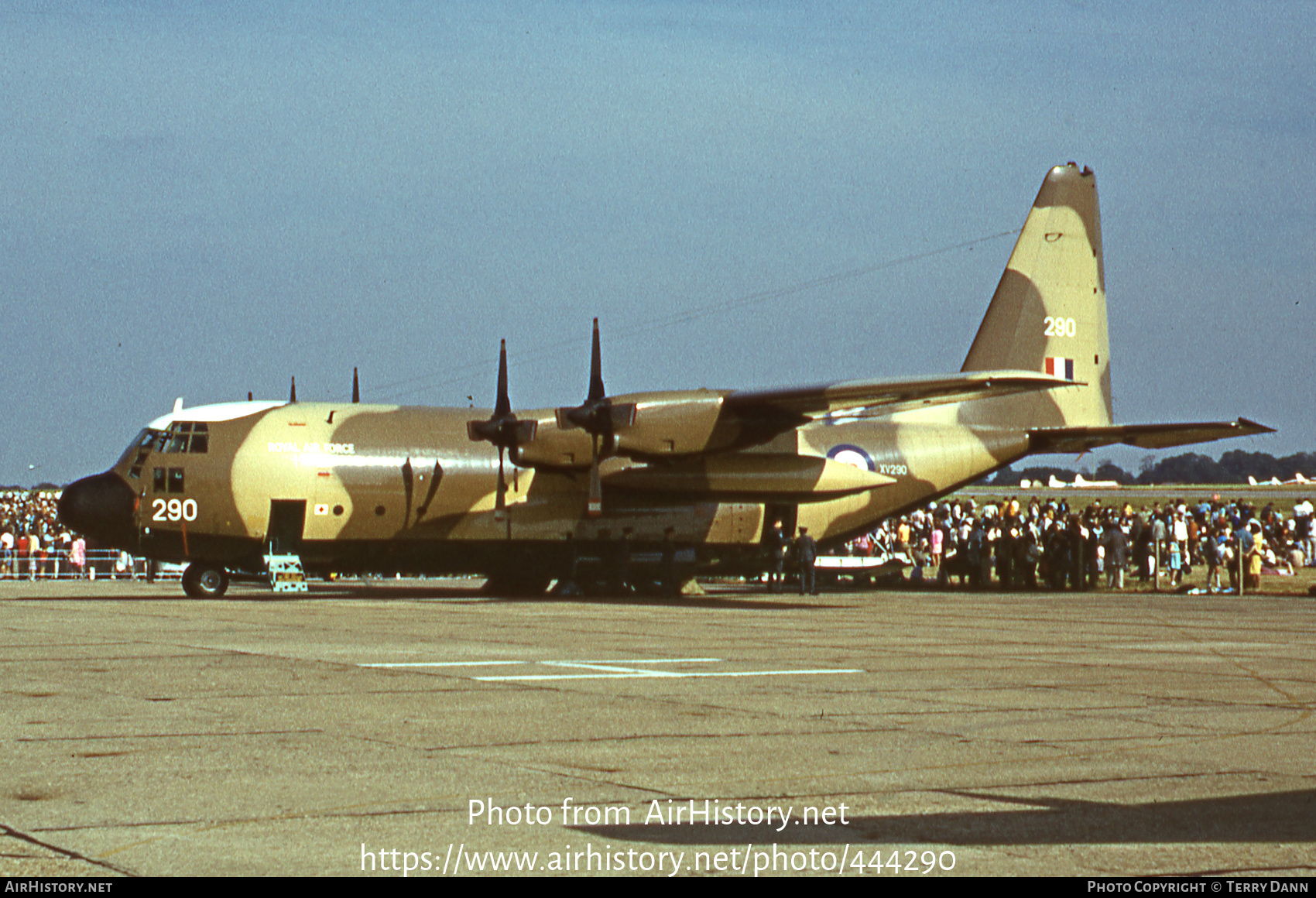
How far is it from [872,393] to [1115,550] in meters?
12.2

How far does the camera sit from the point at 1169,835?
5984 millimetres

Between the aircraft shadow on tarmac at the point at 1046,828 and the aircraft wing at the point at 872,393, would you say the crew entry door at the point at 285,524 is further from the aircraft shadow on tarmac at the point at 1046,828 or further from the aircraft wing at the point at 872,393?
the aircraft shadow on tarmac at the point at 1046,828

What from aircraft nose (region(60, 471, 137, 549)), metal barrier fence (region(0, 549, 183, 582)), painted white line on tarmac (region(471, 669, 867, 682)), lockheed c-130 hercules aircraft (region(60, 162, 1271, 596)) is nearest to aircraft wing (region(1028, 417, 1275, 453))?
lockheed c-130 hercules aircraft (region(60, 162, 1271, 596))

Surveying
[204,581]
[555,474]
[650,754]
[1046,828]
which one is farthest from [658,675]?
[204,581]

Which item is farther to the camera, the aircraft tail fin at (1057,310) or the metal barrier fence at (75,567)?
the metal barrier fence at (75,567)

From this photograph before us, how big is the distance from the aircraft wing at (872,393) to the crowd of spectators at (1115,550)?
27.8 ft

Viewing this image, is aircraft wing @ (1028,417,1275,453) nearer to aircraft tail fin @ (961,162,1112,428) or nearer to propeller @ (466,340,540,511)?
aircraft tail fin @ (961,162,1112,428)

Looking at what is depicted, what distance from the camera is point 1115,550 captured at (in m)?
33.3

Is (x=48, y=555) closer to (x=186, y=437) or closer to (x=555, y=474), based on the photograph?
(x=186, y=437)

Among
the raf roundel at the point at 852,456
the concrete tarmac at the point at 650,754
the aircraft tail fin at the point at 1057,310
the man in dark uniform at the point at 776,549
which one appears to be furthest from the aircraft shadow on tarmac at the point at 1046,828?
the aircraft tail fin at the point at 1057,310

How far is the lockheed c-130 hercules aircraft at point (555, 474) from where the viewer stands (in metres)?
25.1

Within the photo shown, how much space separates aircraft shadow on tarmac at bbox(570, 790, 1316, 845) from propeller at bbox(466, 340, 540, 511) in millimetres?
19375

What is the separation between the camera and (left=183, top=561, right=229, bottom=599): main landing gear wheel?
26.5 meters

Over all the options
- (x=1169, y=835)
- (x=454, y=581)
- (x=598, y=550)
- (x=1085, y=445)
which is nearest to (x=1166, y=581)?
(x=1085, y=445)
